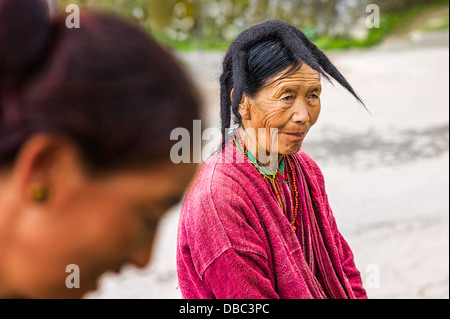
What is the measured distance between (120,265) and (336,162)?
6754 millimetres


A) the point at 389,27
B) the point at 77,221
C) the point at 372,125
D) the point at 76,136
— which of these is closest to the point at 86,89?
the point at 76,136

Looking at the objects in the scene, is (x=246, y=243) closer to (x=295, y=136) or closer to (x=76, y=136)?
(x=295, y=136)

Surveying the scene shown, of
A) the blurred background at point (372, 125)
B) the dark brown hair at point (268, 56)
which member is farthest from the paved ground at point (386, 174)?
the dark brown hair at point (268, 56)

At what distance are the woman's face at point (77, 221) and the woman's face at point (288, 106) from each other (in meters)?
1.01

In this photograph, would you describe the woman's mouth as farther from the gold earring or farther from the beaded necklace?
the gold earring

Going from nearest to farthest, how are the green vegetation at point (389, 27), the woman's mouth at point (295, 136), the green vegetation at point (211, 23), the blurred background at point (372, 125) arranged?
the woman's mouth at point (295, 136) < the blurred background at point (372, 125) < the green vegetation at point (211, 23) < the green vegetation at point (389, 27)

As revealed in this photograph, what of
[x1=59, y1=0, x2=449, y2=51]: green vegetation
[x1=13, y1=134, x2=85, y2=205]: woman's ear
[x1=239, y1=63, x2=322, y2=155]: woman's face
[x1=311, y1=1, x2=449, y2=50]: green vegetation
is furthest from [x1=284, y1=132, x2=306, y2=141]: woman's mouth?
[x1=311, y1=1, x2=449, y2=50]: green vegetation

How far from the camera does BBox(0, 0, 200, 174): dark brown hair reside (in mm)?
769

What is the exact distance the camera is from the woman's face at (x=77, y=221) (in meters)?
0.78

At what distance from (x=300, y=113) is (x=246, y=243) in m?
0.46

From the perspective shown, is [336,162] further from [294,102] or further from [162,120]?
[162,120]

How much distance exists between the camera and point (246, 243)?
1.80m

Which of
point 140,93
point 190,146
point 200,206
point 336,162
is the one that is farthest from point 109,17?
point 336,162

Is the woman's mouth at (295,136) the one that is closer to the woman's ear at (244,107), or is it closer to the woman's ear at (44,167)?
the woman's ear at (244,107)
